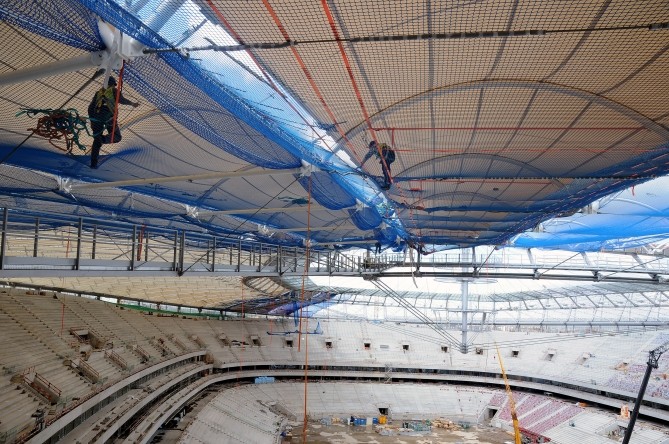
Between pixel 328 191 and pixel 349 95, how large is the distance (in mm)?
5596

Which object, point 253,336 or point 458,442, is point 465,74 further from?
point 253,336

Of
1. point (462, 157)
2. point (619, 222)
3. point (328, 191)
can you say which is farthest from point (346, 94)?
point (619, 222)

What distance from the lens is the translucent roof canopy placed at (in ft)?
15.1

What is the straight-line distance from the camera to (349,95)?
6.39 meters

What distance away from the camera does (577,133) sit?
24.4ft

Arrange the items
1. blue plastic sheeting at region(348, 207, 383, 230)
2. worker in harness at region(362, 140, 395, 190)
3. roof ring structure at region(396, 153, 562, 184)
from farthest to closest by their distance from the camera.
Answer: blue plastic sheeting at region(348, 207, 383, 230)
roof ring structure at region(396, 153, 562, 184)
worker in harness at region(362, 140, 395, 190)

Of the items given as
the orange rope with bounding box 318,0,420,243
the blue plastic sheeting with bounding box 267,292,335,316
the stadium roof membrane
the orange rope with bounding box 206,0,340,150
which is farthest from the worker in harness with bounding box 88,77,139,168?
the blue plastic sheeting with bounding box 267,292,335,316

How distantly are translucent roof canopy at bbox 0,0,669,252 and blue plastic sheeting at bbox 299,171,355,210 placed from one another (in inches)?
3.7

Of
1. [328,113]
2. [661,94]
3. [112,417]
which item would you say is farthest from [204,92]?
[112,417]

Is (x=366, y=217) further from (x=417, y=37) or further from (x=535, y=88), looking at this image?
(x=417, y=37)

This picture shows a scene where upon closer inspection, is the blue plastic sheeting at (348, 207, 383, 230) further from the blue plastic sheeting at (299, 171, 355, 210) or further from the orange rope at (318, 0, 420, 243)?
the orange rope at (318, 0, 420, 243)

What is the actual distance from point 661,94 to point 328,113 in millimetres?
3980

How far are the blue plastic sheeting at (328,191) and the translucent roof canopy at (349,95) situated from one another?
0.31 feet

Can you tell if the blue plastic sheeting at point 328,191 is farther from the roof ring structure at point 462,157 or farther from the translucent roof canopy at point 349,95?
the roof ring structure at point 462,157
